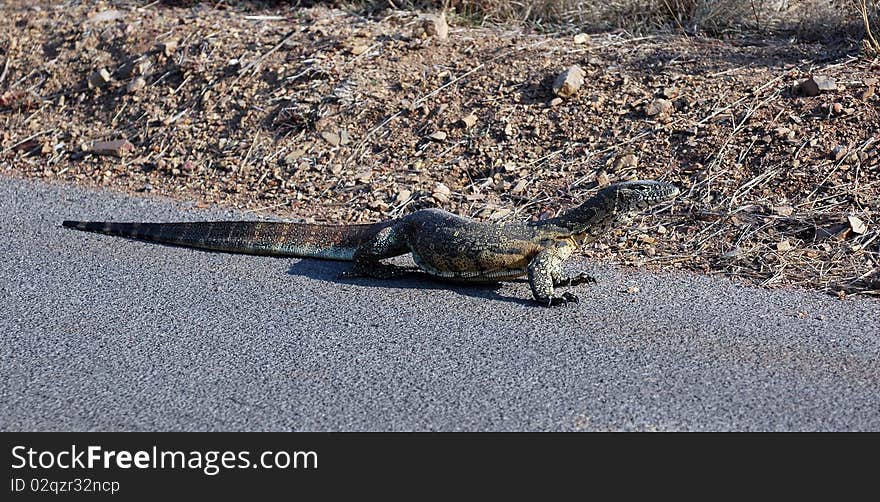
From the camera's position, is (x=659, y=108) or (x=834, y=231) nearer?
(x=834, y=231)

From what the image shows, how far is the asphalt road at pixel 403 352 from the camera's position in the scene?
5027 millimetres

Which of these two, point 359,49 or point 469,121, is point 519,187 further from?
point 359,49

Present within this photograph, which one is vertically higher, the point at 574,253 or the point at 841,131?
the point at 841,131

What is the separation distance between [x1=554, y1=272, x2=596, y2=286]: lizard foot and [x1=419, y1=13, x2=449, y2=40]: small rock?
4560mm

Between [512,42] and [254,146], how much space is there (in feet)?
8.62

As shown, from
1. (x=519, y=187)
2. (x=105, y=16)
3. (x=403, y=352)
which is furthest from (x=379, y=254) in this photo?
(x=105, y=16)

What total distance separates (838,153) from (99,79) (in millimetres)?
7179

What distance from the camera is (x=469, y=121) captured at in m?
9.56

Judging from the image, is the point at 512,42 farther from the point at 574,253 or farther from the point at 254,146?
the point at 574,253

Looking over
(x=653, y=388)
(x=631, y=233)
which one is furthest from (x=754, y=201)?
(x=653, y=388)

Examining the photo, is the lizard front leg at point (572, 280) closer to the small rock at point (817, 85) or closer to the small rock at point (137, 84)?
the small rock at point (817, 85)

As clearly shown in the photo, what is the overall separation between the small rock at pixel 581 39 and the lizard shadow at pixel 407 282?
3999 millimetres

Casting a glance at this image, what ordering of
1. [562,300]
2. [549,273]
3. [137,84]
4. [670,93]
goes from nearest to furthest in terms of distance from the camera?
[562,300], [549,273], [670,93], [137,84]
